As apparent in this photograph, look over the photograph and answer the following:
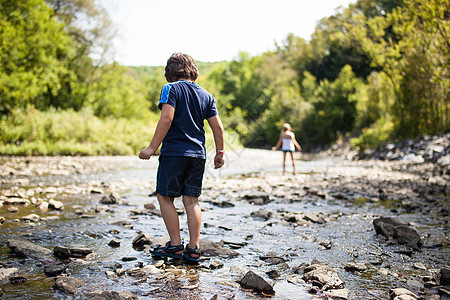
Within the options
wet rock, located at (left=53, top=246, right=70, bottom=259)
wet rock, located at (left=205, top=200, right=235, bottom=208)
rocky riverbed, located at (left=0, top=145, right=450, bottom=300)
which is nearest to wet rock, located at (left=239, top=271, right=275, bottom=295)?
rocky riverbed, located at (left=0, top=145, right=450, bottom=300)

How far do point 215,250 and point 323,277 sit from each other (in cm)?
118

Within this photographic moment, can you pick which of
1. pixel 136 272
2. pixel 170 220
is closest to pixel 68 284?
pixel 136 272

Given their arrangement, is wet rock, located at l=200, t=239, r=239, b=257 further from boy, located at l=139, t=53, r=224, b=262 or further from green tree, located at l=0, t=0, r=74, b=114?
green tree, located at l=0, t=0, r=74, b=114

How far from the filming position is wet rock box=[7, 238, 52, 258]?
9.96 ft

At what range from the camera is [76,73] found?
34688 mm

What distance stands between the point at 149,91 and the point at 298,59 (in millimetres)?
26567

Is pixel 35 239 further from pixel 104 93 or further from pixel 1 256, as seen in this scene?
pixel 104 93

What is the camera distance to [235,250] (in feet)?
11.4

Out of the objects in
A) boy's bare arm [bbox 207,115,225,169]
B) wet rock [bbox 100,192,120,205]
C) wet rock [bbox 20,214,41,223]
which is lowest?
wet rock [bbox 100,192,120,205]

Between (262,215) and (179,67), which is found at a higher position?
(179,67)

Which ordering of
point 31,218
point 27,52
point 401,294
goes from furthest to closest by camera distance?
point 27,52 < point 31,218 < point 401,294

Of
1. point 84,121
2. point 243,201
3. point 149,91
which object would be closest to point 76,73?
point 84,121

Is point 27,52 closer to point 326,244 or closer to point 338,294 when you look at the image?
point 326,244

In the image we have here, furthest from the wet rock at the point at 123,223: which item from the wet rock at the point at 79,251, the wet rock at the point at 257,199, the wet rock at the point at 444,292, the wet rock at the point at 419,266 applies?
the wet rock at the point at 444,292
